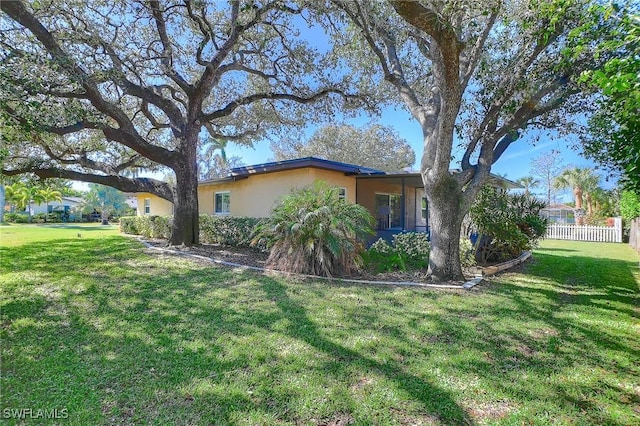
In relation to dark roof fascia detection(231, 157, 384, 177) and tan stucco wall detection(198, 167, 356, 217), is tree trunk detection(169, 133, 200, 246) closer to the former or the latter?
dark roof fascia detection(231, 157, 384, 177)

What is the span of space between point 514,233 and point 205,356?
9.06 metres

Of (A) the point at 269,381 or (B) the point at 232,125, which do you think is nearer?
(A) the point at 269,381

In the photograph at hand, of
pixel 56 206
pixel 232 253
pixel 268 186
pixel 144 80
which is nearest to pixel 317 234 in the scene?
pixel 232 253

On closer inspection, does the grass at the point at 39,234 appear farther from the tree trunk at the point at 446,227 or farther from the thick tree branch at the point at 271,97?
the tree trunk at the point at 446,227

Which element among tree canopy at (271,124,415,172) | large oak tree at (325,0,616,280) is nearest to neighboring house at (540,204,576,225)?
tree canopy at (271,124,415,172)

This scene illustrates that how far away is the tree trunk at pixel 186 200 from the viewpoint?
12.0m

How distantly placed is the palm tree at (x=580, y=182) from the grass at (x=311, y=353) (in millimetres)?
25658

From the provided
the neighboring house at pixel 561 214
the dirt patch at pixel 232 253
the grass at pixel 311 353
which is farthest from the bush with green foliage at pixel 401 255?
the neighboring house at pixel 561 214

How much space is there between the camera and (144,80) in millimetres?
12281

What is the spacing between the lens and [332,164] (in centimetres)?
1138

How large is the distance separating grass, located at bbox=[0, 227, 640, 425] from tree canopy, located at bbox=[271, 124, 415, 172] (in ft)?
73.7

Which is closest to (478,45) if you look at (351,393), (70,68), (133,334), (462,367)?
(462,367)

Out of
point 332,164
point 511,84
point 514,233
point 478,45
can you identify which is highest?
point 478,45

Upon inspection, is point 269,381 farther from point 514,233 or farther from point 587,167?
point 587,167
